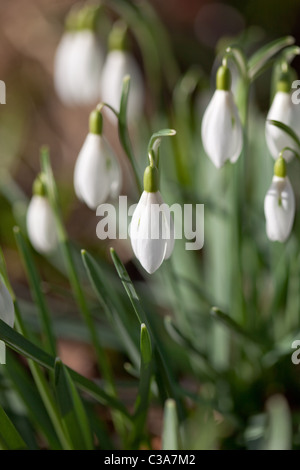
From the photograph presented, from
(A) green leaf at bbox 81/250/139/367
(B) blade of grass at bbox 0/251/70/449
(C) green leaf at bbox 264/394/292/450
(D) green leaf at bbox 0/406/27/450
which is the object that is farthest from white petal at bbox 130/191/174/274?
(C) green leaf at bbox 264/394/292/450

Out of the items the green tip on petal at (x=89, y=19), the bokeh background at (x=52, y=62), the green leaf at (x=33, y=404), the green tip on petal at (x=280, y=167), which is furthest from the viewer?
the bokeh background at (x=52, y=62)

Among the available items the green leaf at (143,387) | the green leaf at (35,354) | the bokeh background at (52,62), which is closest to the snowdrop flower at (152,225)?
the green leaf at (143,387)

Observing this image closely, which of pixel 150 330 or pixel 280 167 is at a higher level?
pixel 280 167

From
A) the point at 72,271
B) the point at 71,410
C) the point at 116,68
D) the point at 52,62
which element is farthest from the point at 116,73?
the point at 52,62

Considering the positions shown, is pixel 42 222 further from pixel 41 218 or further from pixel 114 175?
pixel 114 175

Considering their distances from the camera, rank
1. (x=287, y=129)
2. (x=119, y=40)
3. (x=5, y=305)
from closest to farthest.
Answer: (x=5, y=305)
(x=287, y=129)
(x=119, y=40)

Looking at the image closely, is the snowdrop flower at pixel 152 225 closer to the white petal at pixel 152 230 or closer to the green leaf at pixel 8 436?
the white petal at pixel 152 230

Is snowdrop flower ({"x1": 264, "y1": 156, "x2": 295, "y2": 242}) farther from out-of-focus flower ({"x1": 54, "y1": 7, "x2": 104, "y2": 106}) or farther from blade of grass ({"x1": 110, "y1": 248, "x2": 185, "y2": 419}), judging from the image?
out-of-focus flower ({"x1": 54, "y1": 7, "x2": 104, "y2": 106})
